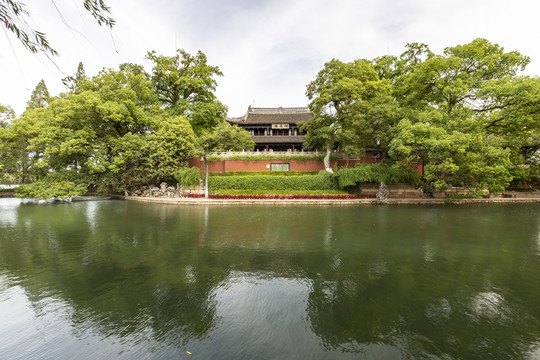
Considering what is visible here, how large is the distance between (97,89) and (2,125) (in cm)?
1070

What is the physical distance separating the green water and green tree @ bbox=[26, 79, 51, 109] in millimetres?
30056

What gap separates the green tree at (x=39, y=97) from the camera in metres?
27.4

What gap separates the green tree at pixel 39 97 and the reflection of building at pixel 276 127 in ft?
77.4

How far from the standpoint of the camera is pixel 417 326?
3.27 meters

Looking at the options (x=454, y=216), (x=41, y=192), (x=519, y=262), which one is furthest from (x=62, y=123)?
(x=454, y=216)

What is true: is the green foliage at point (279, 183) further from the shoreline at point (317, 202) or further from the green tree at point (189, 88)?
the green tree at point (189, 88)

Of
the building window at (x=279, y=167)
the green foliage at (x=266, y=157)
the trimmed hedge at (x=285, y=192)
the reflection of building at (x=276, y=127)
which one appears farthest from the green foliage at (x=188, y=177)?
the reflection of building at (x=276, y=127)

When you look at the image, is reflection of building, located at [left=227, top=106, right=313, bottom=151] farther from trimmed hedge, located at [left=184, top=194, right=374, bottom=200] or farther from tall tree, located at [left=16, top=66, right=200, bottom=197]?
trimmed hedge, located at [left=184, top=194, right=374, bottom=200]

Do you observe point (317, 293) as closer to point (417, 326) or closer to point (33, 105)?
point (417, 326)

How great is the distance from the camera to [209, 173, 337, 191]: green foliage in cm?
2044

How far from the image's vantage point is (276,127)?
31875 mm

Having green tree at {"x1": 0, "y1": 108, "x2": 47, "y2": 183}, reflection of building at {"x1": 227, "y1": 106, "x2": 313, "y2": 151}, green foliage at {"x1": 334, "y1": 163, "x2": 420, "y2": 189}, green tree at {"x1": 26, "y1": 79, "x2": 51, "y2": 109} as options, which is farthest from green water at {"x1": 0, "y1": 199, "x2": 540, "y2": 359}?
green tree at {"x1": 26, "y1": 79, "x2": 51, "y2": 109}

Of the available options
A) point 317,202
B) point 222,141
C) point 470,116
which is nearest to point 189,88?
point 222,141

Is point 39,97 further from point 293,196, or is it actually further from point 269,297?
point 269,297
